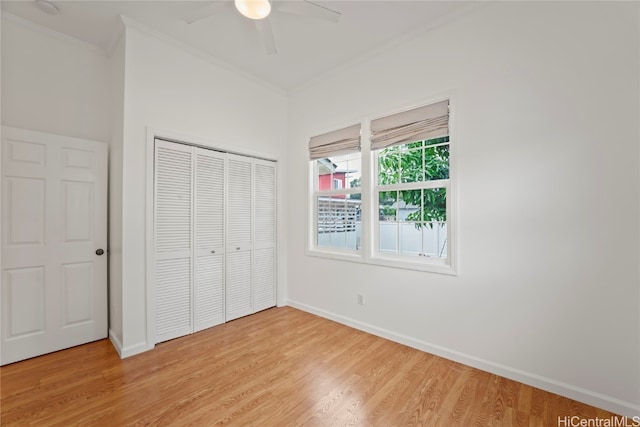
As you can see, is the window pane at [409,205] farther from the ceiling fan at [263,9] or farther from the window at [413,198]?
the ceiling fan at [263,9]

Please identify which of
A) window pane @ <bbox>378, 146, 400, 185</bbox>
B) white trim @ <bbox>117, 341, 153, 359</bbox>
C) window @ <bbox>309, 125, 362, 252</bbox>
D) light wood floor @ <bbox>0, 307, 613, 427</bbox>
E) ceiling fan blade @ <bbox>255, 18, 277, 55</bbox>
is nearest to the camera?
light wood floor @ <bbox>0, 307, 613, 427</bbox>

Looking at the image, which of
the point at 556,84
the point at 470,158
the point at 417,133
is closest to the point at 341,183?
the point at 417,133

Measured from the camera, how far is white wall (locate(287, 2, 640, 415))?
5.60 feet

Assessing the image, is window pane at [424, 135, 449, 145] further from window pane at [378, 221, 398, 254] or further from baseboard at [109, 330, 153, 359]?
baseboard at [109, 330, 153, 359]

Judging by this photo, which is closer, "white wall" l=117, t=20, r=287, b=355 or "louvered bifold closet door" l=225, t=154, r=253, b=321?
"white wall" l=117, t=20, r=287, b=355

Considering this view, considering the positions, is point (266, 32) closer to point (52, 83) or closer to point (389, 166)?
point (389, 166)

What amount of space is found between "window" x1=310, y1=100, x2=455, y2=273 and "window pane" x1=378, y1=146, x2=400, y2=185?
0.4 inches

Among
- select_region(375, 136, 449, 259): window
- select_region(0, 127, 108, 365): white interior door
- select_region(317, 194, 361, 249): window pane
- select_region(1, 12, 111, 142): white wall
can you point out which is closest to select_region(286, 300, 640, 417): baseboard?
select_region(375, 136, 449, 259): window

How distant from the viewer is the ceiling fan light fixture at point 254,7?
5.75ft

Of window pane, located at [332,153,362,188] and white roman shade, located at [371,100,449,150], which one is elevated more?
white roman shade, located at [371,100,449,150]

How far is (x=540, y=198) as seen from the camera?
196cm

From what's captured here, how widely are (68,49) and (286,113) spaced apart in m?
2.30

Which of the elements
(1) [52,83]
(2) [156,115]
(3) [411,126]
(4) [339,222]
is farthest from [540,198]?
(1) [52,83]

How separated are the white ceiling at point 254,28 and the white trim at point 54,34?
5cm
